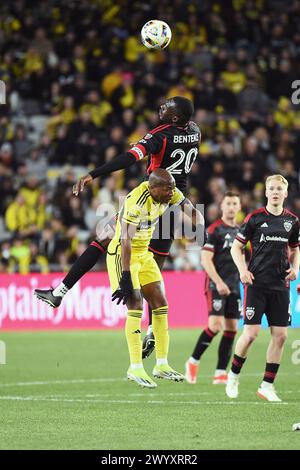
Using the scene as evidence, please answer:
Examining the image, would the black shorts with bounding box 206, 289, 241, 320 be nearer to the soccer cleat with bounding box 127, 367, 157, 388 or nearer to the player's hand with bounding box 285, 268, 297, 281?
the player's hand with bounding box 285, 268, 297, 281

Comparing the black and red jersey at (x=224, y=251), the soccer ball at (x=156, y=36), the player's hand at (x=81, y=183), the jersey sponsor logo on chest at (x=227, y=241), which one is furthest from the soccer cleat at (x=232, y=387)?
the soccer ball at (x=156, y=36)

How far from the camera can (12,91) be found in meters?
23.9

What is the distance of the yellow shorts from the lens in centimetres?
1058

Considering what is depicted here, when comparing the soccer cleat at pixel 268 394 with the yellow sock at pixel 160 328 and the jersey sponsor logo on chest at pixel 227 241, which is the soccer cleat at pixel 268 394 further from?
the jersey sponsor logo on chest at pixel 227 241

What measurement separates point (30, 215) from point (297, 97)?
251 inches

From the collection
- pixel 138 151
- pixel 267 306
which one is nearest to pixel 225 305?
pixel 267 306

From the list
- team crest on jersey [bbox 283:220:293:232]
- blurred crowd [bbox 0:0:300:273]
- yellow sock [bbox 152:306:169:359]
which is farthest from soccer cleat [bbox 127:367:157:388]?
blurred crowd [bbox 0:0:300:273]

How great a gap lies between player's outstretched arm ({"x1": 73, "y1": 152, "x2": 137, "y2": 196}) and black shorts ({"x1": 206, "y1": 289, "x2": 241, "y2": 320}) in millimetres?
4038

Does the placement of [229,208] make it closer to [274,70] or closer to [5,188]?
[5,188]

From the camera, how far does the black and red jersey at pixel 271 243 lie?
11133 mm

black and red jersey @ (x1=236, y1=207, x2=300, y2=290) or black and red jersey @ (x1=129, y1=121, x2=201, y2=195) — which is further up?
black and red jersey @ (x1=129, y1=121, x2=201, y2=195)

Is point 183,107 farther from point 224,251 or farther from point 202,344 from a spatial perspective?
point 202,344

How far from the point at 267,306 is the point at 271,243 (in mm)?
662

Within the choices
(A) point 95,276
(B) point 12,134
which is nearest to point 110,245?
(A) point 95,276
